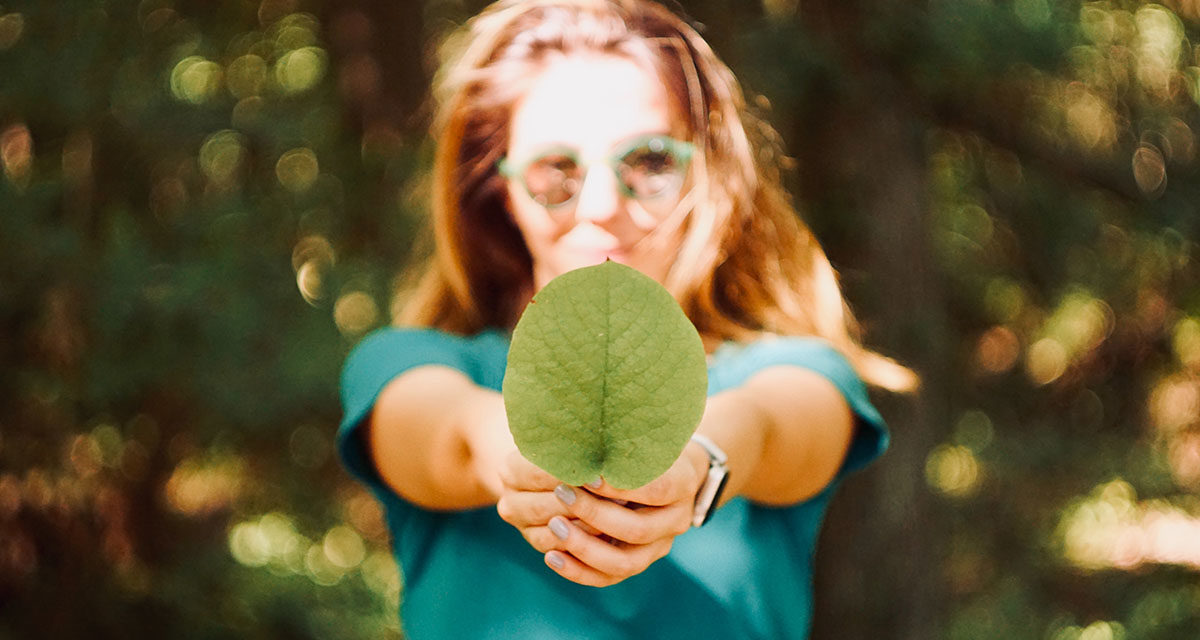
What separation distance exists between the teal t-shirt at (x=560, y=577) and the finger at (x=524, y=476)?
29 cm

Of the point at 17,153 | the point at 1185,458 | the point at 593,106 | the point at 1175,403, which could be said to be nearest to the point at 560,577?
the point at 593,106

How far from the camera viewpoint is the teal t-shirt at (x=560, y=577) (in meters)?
0.94

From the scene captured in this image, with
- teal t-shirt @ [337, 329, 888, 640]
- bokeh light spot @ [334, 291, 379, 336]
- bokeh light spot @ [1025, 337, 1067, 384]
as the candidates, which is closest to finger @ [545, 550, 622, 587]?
teal t-shirt @ [337, 329, 888, 640]

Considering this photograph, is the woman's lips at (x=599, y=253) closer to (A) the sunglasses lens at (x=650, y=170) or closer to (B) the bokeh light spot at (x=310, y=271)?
(A) the sunglasses lens at (x=650, y=170)

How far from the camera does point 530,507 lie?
649 millimetres

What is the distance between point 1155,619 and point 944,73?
1.47m

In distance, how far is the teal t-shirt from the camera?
37.1 inches

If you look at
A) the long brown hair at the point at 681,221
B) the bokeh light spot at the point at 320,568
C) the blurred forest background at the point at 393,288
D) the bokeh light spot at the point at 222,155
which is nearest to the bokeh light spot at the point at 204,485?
the blurred forest background at the point at 393,288

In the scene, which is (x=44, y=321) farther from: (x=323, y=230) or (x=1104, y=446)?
(x=1104, y=446)

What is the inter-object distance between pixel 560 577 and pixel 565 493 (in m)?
0.36

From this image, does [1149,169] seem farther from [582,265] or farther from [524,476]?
[524,476]

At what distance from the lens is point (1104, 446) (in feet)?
9.64

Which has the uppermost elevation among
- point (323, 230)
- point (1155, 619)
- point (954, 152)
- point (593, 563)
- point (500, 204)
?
point (593, 563)

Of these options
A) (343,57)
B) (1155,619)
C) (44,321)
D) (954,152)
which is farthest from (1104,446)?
(44,321)
